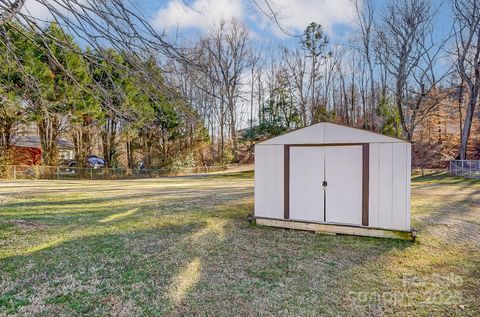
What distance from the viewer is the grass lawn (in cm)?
279

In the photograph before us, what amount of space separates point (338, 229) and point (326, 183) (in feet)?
2.85

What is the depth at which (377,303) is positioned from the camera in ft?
9.32

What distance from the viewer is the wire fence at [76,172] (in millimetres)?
15727

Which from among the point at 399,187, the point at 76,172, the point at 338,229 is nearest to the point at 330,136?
the point at 399,187

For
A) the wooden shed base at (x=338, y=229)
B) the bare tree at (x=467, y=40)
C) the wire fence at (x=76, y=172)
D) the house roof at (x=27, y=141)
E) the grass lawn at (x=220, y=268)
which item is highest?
the bare tree at (x=467, y=40)

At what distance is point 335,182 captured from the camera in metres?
5.30

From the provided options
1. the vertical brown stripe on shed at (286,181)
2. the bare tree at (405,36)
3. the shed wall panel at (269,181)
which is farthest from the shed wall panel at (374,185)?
the bare tree at (405,36)

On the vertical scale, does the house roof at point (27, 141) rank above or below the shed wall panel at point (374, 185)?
above

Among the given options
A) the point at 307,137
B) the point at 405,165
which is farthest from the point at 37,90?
the point at 405,165

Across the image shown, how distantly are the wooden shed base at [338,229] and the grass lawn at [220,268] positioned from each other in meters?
0.14

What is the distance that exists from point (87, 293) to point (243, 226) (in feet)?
10.9

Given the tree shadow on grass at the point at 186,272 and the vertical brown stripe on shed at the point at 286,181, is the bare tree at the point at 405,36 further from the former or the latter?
the tree shadow on grass at the point at 186,272

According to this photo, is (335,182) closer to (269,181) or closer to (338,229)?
(338,229)

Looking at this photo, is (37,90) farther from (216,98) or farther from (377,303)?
(377,303)
